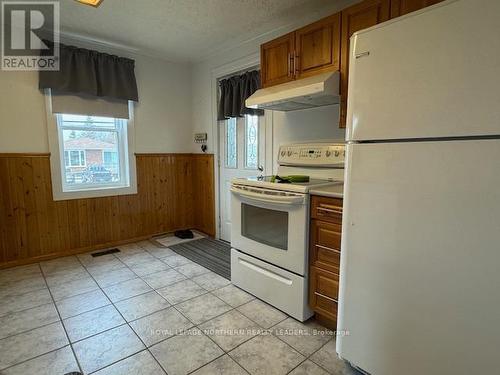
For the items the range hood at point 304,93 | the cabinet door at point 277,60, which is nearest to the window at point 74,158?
the range hood at point 304,93

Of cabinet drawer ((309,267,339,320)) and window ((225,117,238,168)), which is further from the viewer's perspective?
window ((225,117,238,168))

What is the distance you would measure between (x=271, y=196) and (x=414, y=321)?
1.07 m

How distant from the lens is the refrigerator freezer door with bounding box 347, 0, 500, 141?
96 cm

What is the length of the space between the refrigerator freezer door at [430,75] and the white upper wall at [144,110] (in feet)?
9.99

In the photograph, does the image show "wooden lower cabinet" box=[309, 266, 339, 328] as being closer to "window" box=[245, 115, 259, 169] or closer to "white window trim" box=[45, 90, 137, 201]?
"window" box=[245, 115, 259, 169]

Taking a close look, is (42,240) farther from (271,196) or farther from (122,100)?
(271,196)

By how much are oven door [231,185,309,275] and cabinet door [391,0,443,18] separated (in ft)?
4.04

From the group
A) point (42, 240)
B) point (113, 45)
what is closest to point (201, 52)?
point (113, 45)

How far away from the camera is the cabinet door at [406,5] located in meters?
1.53

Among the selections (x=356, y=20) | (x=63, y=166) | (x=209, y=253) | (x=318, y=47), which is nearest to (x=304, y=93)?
(x=318, y=47)

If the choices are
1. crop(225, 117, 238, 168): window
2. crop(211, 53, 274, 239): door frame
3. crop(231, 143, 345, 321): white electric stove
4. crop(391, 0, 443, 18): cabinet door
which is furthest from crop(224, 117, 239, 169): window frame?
crop(391, 0, 443, 18): cabinet door

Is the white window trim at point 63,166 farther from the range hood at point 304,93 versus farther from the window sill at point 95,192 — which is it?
the range hood at point 304,93

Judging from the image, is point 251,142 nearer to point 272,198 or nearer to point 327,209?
point 272,198

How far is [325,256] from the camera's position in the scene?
1779 mm
